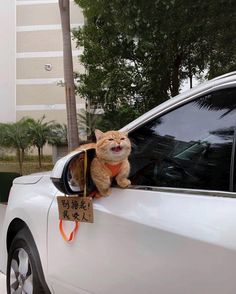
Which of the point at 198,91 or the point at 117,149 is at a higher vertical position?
the point at 198,91

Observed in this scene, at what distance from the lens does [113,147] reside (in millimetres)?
2840

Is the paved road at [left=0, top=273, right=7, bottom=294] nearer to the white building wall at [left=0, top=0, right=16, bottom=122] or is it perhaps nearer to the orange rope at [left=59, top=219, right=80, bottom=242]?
the orange rope at [left=59, top=219, right=80, bottom=242]

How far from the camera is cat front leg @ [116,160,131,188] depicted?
293 centimetres

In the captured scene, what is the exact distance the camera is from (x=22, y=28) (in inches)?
1423

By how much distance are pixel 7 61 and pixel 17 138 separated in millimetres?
12173

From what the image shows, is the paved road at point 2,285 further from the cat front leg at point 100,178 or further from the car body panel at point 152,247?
the cat front leg at point 100,178

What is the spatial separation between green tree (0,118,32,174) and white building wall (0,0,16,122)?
9913mm

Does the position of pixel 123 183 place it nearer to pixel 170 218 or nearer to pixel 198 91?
pixel 170 218

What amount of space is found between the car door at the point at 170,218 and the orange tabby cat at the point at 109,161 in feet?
0.24

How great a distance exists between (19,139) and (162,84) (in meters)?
9.59

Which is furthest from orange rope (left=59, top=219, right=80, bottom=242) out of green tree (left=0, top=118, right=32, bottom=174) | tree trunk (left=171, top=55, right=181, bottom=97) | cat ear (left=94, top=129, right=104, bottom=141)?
green tree (left=0, top=118, right=32, bottom=174)

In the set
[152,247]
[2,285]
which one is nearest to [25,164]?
[2,285]

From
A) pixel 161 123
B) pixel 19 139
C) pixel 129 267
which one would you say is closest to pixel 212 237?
pixel 129 267

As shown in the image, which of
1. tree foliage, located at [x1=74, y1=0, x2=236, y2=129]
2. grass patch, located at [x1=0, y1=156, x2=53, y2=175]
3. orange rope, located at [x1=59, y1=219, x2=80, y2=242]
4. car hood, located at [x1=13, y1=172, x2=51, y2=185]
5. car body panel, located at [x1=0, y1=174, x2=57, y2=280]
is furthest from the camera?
grass patch, located at [x1=0, y1=156, x2=53, y2=175]
